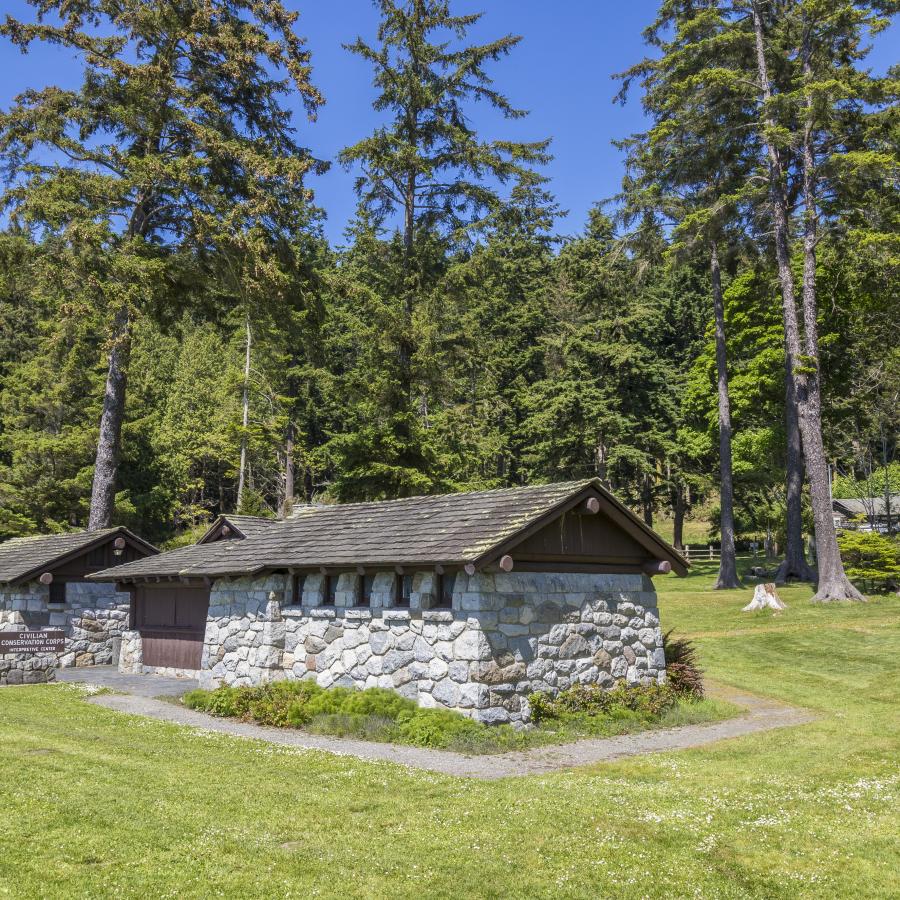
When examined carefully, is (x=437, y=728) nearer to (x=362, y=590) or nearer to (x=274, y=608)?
(x=362, y=590)

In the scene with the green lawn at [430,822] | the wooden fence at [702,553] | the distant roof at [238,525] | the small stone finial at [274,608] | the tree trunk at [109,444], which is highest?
the tree trunk at [109,444]

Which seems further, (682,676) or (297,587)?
(297,587)

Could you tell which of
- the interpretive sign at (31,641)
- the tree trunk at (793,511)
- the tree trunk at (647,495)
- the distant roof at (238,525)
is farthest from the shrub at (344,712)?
the tree trunk at (647,495)

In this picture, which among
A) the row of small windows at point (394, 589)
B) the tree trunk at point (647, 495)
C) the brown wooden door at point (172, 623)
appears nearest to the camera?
the row of small windows at point (394, 589)

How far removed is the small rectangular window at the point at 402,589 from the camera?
14.6 metres

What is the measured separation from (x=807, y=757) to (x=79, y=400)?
40458mm

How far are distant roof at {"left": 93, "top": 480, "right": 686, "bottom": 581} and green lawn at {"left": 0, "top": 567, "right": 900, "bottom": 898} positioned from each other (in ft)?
12.0

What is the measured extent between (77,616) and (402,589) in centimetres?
1238

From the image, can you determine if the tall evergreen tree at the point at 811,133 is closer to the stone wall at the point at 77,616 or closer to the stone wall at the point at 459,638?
the stone wall at the point at 459,638

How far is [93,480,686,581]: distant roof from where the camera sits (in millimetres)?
13891

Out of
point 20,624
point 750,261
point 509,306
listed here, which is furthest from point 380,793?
point 509,306

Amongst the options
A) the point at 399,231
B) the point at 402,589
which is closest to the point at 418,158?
the point at 399,231

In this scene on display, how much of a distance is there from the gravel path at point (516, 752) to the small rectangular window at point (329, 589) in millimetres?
2614

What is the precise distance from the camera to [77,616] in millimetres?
22781
